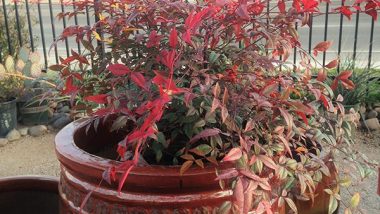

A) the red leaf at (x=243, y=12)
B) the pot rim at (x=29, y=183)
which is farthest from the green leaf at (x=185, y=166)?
the pot rim at (x=29, y=183)

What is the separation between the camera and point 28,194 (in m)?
2.23

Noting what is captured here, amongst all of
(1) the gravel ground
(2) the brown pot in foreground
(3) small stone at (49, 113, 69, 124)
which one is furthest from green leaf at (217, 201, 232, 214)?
(3) small stone at (49, 113, 69, 124)

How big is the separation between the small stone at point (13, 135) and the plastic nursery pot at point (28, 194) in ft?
6.76

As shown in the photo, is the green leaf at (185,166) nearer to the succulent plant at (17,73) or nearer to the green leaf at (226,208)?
the green leaf at (226,208)

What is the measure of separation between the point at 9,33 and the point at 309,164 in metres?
4.08

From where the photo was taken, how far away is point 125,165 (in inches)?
46.0

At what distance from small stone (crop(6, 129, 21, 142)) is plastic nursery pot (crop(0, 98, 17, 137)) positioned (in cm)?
4

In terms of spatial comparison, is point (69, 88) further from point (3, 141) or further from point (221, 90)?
point (3, 141)

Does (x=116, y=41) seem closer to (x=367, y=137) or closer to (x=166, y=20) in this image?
(x=166, y=20)

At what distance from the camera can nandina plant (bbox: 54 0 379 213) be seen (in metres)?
1.29

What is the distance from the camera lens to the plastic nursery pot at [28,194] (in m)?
2.20

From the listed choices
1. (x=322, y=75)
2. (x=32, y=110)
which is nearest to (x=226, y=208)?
(x=322, y=75)

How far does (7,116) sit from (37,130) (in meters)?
0.27

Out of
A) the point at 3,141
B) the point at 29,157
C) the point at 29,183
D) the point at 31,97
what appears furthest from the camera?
the point at 31,97
